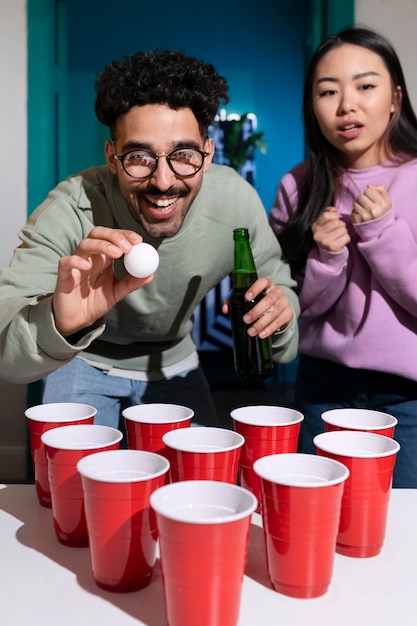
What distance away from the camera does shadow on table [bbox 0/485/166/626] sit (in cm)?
69

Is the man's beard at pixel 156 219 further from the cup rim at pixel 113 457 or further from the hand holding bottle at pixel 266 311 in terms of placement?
the cup rim at pixel 113 457

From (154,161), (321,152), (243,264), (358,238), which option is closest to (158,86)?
(154,161)

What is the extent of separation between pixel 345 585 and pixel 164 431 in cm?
35

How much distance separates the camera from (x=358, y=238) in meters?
1.64

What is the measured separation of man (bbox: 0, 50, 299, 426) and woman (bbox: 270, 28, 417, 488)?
12 cm

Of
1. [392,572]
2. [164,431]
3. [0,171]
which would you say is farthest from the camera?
[0,171]

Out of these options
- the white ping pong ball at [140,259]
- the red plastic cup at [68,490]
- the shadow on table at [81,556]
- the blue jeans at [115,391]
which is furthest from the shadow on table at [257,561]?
the blue jeans at [115,391]

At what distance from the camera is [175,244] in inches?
60.2

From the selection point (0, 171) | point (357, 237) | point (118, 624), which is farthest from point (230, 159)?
point (118, 624)

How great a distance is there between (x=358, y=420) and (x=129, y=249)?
47 centimetres

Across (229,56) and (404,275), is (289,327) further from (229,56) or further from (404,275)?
(229,56)

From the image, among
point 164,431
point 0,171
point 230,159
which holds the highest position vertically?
point 230,159

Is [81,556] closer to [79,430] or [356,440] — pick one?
[79,430]

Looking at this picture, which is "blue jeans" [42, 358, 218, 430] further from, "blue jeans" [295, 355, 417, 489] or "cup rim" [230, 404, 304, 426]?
"cup rim" [230, 404, 304, 426]
